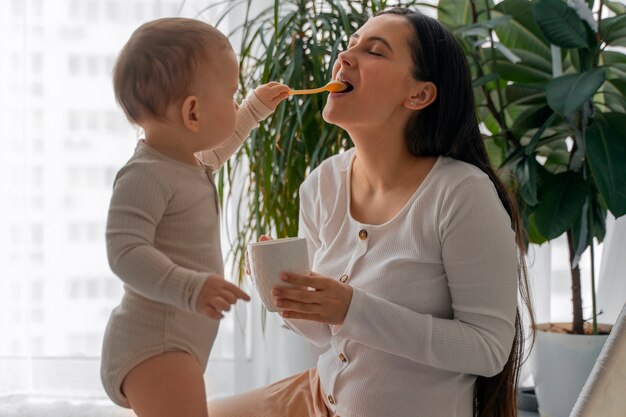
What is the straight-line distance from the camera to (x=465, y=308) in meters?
1.34

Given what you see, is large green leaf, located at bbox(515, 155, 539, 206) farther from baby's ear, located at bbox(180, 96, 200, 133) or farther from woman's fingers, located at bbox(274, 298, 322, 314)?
baby's ear, located at bbox(180, 96, 200, 133)

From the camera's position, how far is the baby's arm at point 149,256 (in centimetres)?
102

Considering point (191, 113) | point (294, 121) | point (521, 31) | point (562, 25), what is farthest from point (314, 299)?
point (521, 31)

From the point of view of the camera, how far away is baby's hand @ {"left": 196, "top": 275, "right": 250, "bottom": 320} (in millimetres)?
1006

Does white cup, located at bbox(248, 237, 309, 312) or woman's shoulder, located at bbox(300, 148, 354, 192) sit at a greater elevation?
woman's shoulder, located at bbox(300, 148, 354, 192)

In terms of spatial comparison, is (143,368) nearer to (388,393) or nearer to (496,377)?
(388,393)

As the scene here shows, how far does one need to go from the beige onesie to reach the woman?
0.15 meters

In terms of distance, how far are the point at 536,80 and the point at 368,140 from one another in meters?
1.33

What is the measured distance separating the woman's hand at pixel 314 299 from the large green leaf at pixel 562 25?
1398 mm

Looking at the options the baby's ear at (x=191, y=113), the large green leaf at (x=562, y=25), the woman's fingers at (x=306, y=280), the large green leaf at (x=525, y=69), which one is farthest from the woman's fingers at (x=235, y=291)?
the large green leaf at (x=525, y=69)

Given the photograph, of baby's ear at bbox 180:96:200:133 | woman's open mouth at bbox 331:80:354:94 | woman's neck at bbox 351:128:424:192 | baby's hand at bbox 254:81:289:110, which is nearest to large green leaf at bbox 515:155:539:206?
woman's neck at bbox 351:128:424:192

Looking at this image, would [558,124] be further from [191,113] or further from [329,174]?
[191,113]

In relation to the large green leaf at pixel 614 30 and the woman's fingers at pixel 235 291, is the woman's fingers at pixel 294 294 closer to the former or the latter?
the woman's fingers at pixel 235 291

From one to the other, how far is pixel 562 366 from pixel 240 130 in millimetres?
1578
